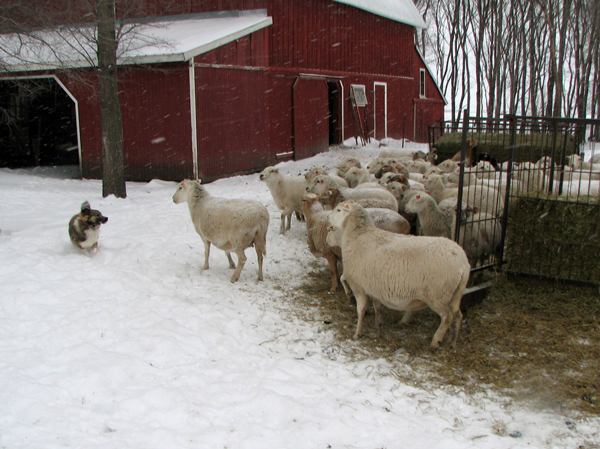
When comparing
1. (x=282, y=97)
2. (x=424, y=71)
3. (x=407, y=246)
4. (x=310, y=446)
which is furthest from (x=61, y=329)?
(x=424, y=71)

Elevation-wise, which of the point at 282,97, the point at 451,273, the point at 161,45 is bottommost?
the point at 451,273

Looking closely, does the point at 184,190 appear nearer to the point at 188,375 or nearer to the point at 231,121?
the point at 188,375

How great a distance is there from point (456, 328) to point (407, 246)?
99 cm

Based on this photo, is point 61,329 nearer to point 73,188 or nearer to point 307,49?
point 73,188

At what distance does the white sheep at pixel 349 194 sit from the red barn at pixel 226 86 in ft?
20.6

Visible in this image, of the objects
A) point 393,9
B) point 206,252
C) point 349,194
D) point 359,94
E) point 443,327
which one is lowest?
point 443,327

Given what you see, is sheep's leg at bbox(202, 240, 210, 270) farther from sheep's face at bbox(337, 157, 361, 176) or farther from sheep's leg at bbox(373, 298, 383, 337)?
sheep's face at bbox(337, 157, 361, 176)

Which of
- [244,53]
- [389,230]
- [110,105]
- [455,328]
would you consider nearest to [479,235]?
[389,230]

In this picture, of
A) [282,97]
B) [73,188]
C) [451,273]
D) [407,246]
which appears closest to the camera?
[451,273]

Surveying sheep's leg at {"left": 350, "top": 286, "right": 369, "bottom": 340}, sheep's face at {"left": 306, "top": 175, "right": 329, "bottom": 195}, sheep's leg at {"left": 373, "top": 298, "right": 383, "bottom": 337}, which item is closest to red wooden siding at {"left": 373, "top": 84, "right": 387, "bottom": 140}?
sheep's face at {"left": 306, "top": 175, "right": 329, "bottom": 195}

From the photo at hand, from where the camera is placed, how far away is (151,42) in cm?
1416

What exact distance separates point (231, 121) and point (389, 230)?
32.2 feet

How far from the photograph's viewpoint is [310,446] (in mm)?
3824

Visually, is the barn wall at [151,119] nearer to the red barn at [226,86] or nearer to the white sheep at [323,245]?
the red barn at [226,86]
